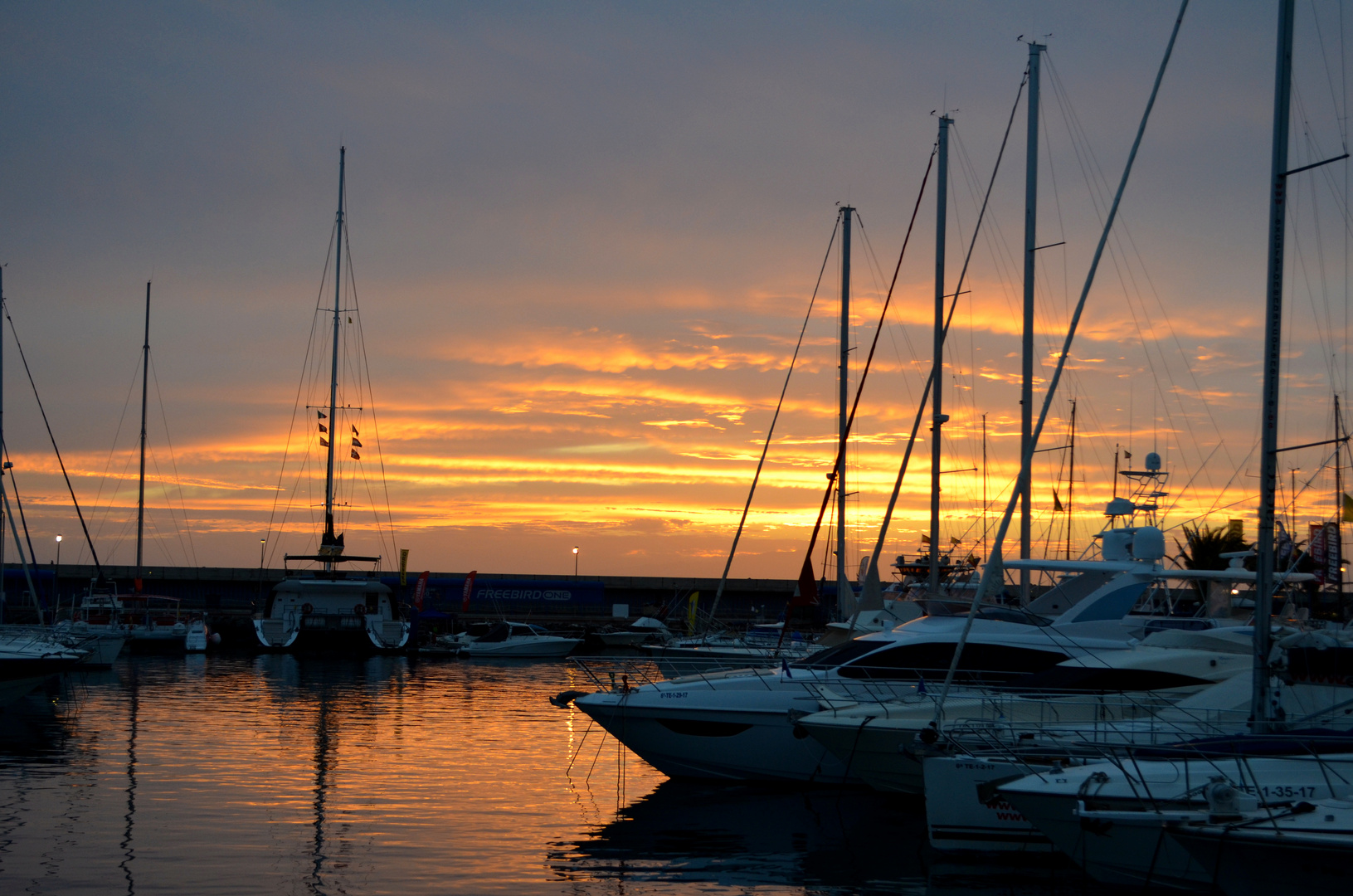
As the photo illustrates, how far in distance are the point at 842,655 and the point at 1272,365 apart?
901 centimetres

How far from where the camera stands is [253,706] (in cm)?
3061

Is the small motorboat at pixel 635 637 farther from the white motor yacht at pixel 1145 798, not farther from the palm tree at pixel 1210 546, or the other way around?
the white motor yacht at pixel 1145 798

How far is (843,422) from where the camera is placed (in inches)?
1374

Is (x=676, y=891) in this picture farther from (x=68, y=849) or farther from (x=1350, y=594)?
(x=1350, y=594)

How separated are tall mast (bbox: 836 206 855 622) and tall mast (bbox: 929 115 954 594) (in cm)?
511

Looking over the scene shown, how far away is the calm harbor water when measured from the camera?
43.9 ft

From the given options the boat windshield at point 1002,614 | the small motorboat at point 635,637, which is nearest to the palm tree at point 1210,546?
the small motorboat at point 635,637

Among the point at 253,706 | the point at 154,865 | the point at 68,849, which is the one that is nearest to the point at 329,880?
the point at 154,865

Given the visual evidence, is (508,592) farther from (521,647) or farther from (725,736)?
(725,736)

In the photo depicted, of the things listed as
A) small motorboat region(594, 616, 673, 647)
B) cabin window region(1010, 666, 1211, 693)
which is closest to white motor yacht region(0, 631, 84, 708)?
cabin window region(1010, 666, 1211, 693)

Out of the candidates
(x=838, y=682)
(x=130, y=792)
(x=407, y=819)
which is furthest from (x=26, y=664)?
(x=838, y=682)

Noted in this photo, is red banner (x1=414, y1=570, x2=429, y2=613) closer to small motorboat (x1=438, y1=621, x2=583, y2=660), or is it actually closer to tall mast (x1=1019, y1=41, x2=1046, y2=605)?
small motorboat (x1=438, y1=621, x2=583, y2=660)

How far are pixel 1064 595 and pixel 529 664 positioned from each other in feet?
105

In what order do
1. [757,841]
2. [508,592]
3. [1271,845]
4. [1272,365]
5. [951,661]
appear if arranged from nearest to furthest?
[1271,845], [1272,365], [757,841], [951,661], [508,592]
